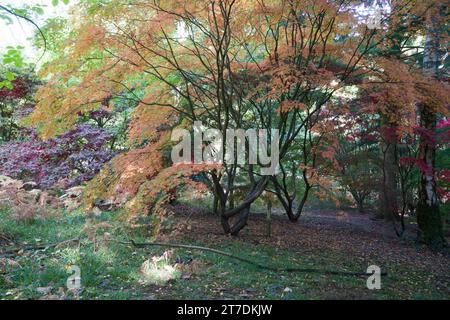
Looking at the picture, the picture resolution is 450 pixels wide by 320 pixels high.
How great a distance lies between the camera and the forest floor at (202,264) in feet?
11.9

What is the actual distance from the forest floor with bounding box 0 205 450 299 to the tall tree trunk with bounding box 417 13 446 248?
375 mm

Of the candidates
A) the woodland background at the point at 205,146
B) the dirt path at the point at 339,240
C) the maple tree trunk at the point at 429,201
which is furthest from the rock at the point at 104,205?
the maple tree trunk at the point at 429,201

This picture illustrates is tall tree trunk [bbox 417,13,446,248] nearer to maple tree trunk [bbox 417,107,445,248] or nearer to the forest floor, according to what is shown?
maple tree trunk [bbox 417,107,445,248]

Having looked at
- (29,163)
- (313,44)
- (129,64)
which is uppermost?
(313,44)

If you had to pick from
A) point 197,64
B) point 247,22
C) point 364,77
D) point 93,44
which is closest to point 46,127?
point 93,44

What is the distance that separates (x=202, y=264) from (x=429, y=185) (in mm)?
5339

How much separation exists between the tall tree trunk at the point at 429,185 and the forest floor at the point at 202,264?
1.23 ft

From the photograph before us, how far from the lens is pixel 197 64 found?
6219 mm

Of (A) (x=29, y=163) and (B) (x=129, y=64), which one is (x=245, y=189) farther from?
(A) (x=29, y=163)

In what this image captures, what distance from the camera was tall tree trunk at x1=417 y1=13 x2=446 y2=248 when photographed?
6926mm

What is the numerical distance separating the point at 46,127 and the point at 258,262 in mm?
3769

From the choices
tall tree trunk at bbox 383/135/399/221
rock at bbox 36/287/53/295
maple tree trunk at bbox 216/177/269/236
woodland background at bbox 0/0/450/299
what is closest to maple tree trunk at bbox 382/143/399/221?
tall tree trunk at bbox 383/135/399/221

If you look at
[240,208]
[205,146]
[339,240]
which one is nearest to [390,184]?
[339,240]

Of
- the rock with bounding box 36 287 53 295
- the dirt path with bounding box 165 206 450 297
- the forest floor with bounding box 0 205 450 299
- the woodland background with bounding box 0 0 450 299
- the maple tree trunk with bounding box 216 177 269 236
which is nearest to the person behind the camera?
the rock with bounding box 36 287 53 295
